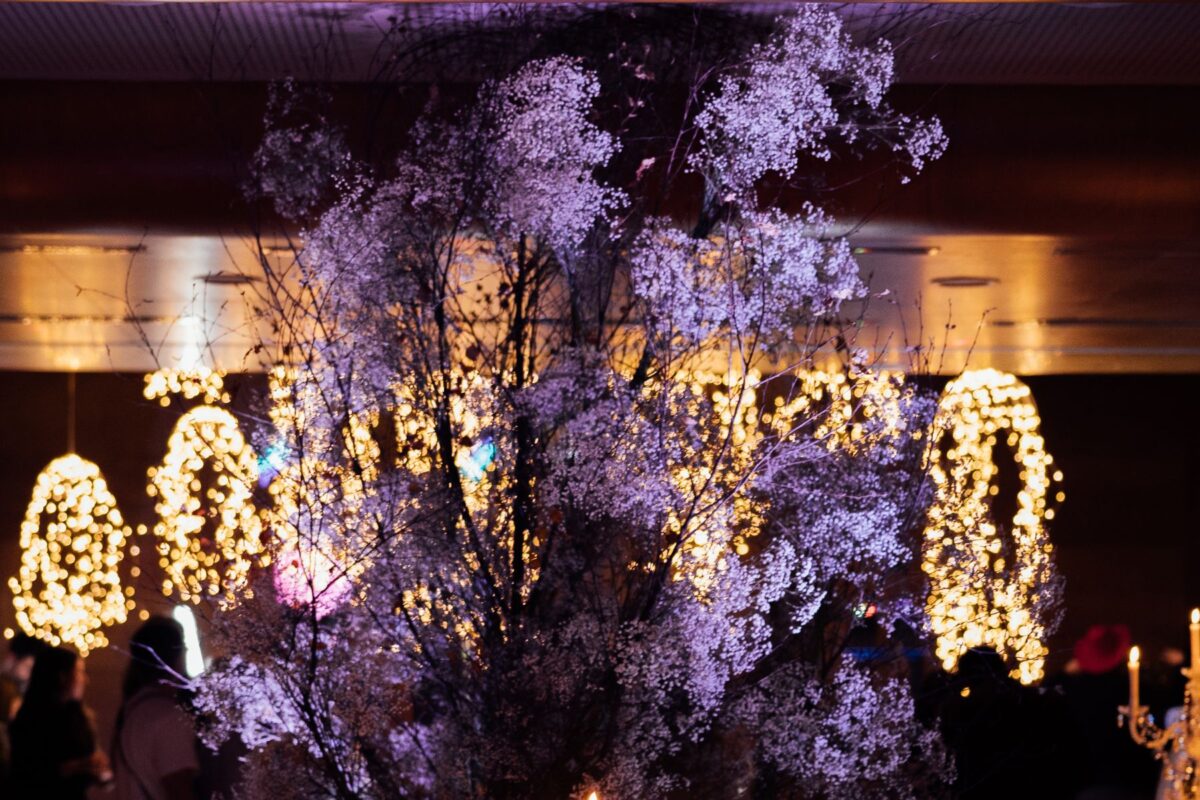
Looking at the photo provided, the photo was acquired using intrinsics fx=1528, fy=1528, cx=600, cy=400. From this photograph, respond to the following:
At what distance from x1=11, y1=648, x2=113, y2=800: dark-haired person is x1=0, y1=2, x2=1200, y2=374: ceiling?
3.76ft

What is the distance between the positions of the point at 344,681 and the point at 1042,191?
254 cm

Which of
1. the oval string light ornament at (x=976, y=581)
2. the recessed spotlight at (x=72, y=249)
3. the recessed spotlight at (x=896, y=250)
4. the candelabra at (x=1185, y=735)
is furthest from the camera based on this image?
the recessed spotlight at (x=72, y=249)

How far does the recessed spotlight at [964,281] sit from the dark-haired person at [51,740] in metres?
3.08

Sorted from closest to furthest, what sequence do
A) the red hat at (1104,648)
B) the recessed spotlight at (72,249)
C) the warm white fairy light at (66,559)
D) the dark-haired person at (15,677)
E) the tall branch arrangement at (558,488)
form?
the tall branch arrangement at (558,488) → the recessed spotlight at (72,249) → the red hat at (1104,648) → the dark-haired person at (15,677) → the warm white fairy light at (66,559)

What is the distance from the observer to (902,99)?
3.28 m

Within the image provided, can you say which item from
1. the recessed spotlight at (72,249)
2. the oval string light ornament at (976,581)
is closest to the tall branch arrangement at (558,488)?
the oval string light ornament at (976,581)

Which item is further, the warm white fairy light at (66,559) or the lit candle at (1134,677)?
the warm white fairy light at (66,559)

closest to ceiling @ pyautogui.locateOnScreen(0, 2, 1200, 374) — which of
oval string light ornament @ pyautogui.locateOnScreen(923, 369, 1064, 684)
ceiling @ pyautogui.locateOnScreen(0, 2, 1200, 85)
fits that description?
ceiling @ pyautogui.locateOnScreen(0, 2, 1200, 85)

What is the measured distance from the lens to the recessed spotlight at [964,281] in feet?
17.1

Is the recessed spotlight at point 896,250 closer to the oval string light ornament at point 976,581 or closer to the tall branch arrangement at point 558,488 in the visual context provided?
the oval string light ornament at point 976,581

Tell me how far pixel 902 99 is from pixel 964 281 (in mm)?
2154

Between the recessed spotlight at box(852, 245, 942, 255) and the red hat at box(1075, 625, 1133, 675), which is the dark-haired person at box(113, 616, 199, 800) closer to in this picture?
the recessed spotlight at box(852, 245, 942, 255)

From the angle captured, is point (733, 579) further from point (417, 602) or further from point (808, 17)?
point (808, 17)

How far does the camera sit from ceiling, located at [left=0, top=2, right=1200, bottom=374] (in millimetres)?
3006
